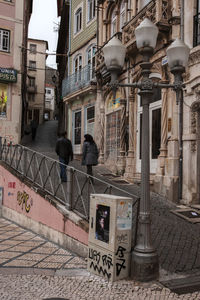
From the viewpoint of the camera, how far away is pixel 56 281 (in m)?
4.89

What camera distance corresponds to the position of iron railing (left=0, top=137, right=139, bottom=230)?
6.08 metres

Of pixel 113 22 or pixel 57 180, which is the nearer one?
pixel 57 180

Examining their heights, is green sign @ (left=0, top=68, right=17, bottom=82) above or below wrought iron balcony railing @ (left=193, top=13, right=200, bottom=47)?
above

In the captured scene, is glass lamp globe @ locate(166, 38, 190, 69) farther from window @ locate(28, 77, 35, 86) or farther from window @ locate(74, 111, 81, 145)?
window @ locate(28, 77, 35, 86)

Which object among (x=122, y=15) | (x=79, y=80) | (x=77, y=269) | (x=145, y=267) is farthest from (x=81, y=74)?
(x=145, y=267)

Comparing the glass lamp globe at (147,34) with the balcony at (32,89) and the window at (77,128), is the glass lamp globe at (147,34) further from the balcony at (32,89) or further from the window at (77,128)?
the balcony at (32,89)

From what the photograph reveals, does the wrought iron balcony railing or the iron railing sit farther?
the wrought iron balcony railing

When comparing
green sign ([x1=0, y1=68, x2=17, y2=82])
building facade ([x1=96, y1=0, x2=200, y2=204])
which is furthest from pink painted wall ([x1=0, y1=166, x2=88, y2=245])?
green sign ([x1=0, y1=68, x2=17, y2=82])

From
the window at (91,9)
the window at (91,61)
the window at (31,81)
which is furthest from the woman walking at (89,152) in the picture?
the window at (31,81)

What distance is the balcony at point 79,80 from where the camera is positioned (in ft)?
57.2

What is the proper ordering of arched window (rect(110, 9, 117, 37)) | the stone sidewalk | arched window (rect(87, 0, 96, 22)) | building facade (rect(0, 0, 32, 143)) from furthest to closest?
building facade (rect(0, 0, 32, 143))
arched window (rect(87, 0, 96, 22))
arched window (rect(110, 9, 117, 37))
the stone sidewalk

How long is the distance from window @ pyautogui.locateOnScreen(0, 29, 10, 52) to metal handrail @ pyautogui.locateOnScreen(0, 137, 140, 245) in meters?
11.4

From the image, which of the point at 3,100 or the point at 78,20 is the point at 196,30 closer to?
the point at 78,20

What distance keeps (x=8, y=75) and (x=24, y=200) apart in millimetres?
→ 13289
